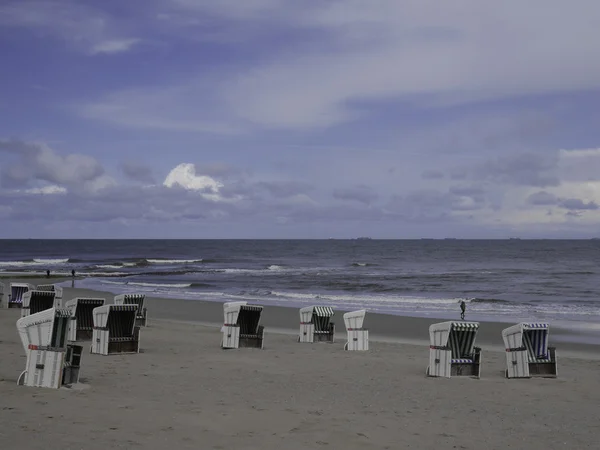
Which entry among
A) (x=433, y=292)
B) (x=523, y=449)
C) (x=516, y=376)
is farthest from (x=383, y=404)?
(x=433, y=292)

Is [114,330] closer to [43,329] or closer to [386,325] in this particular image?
[43,329]

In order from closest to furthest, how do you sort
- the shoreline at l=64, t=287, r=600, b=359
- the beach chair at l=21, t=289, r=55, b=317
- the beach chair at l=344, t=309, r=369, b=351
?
the beach chair at l=344, t=309, r=369, b=351
the beach chair at l=21, t=289, r=55, b=317
the shoreline at l=64, t=287, r=600, b=359

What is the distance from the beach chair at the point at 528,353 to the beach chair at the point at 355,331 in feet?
13.4

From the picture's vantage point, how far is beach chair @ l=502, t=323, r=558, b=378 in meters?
12.1

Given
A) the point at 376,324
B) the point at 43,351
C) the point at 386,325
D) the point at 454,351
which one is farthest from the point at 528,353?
the point at 376,324

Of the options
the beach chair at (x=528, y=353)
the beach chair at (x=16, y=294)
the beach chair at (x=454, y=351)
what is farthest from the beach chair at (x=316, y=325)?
the beach chair at (x=16, y=294)

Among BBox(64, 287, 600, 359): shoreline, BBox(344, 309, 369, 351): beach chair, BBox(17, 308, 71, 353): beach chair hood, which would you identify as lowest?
BBox(64, 287, 600, 359): shoreline

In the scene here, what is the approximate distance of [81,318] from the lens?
15844 millimetres

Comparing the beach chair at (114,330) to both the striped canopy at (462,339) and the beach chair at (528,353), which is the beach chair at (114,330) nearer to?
the striped canopy at (462,339)

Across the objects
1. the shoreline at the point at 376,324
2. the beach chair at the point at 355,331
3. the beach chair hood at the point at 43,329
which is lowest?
the shoreline at the point at 376,324

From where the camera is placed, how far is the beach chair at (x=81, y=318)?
51.2ft

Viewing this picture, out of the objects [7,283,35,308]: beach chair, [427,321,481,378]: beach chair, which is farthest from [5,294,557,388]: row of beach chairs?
[7,283,35,308]: beach chair

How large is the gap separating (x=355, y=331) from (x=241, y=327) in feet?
8.27

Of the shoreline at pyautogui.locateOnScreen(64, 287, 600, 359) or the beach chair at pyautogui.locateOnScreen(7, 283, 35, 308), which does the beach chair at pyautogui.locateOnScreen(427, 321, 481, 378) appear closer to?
the shoreline at pyautogui.locateOnScreen(64, 287, 600, 359)
